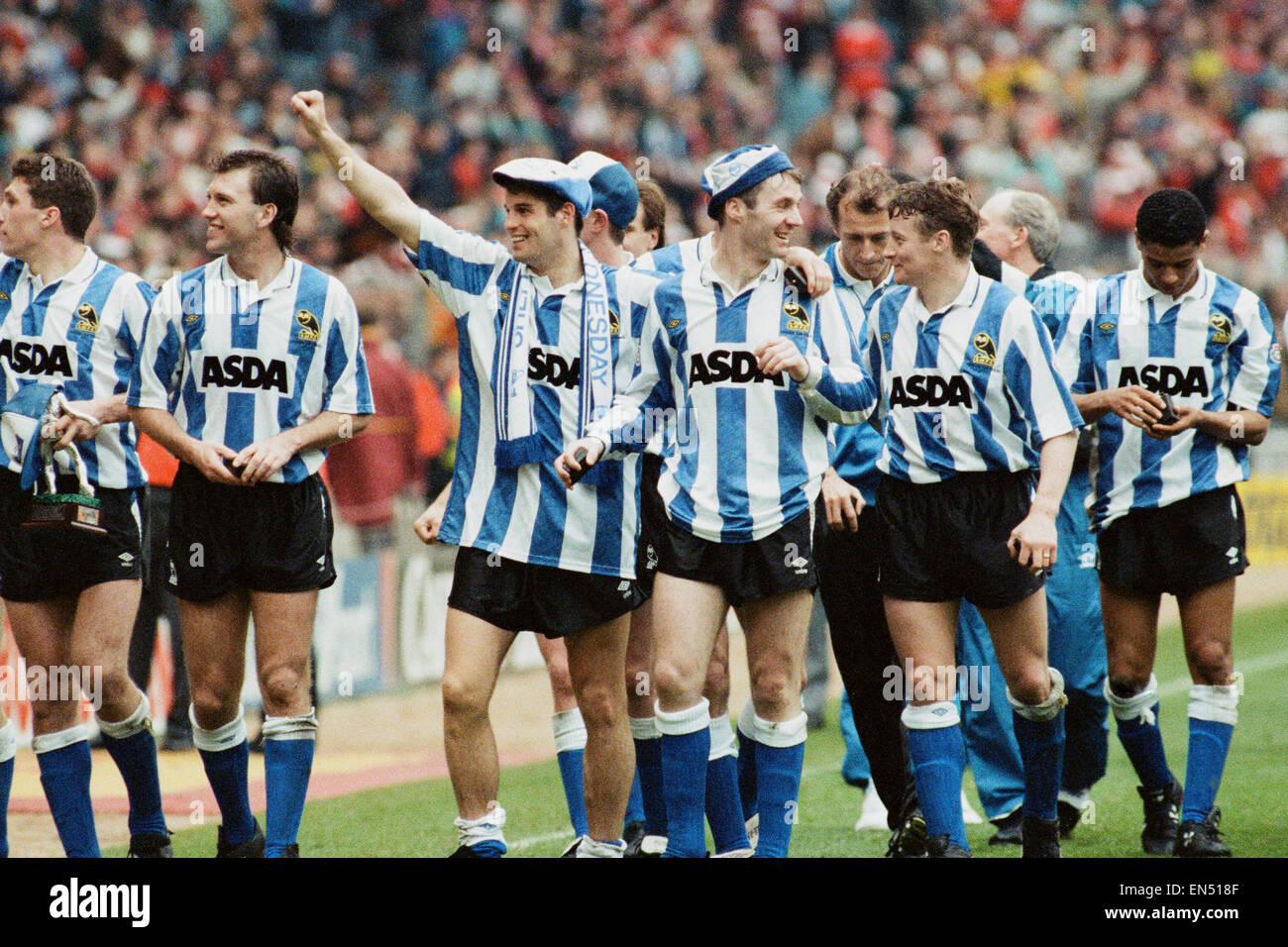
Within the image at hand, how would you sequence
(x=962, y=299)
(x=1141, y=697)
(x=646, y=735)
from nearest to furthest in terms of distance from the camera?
(x=962, y=299) → (x=646, y=735) → (x=1141, y=697)

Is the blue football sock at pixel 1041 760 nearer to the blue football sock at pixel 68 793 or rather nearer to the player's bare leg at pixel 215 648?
the player's bare leg at pixel 215 648

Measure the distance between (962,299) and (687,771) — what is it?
1692mm

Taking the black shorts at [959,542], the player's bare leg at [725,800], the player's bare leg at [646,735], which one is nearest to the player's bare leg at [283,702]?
the player's bare leg at [646,735]

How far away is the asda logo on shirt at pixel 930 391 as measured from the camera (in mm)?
5273

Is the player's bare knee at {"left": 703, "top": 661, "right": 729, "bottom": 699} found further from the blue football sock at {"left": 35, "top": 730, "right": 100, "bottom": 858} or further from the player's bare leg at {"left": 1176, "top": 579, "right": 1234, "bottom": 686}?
the blue football sock at {"left": 35, "top": 730, "right": 100, "bottom": 858}

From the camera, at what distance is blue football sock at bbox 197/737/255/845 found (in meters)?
5.45

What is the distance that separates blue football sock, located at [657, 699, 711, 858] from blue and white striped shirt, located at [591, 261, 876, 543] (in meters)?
0.56

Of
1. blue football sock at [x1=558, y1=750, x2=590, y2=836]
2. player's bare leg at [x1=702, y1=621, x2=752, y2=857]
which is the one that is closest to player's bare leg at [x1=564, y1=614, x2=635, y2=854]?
player's bare leg at [x1=702, y1=621, x2=752, y2=857]

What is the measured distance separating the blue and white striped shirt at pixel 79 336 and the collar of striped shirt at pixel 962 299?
97.8 inches

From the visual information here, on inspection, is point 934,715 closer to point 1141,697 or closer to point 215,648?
point 1141,697

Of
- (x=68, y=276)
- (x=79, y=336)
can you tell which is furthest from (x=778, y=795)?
(x=68, y=276)

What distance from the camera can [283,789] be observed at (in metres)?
5.19
